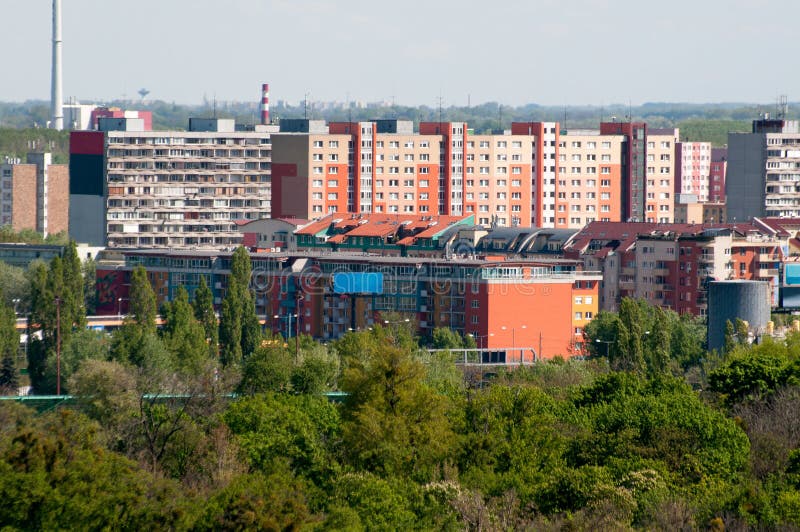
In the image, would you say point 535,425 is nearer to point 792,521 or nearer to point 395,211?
point 792,521

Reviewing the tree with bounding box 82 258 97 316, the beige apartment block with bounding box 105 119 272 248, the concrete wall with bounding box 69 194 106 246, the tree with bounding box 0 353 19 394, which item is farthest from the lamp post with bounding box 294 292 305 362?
the concrete wall with bounding box 69 194 106 246

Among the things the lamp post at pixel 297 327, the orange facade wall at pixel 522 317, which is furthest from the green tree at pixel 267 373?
the orange facade wall at pixel 522 317

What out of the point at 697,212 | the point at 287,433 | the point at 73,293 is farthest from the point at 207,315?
the point at 697,212

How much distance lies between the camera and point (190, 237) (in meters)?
138

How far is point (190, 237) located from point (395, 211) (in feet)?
54.2

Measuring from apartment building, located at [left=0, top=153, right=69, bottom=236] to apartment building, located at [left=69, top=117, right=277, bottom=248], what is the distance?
3611 centimetres

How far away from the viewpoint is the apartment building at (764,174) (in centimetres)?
13850

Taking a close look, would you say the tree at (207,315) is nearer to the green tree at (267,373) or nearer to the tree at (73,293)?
the tree at (73,293)

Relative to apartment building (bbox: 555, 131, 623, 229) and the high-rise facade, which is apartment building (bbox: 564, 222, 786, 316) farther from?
apartment building (bbox: 555, 131, 623, 229)

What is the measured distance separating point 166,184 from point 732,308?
6101 cm

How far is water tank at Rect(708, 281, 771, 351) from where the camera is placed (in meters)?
83.1

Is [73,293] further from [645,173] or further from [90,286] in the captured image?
[645,173]

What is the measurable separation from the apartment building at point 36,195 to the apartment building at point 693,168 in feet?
201

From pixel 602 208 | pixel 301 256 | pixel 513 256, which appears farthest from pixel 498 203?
pixel 301 256
